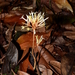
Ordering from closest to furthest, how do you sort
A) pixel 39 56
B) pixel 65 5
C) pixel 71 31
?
pixel 39 56 < pixel 71 31 < pixel 65 5

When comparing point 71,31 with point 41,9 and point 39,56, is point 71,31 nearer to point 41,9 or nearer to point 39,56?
point 41,9

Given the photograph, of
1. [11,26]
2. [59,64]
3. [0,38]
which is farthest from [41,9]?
[59,64]

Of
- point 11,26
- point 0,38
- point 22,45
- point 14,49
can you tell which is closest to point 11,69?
point 14,49

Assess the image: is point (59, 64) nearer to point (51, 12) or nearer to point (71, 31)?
point (71, 31)

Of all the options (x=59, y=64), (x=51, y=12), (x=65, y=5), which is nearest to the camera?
(x=59, y=64)

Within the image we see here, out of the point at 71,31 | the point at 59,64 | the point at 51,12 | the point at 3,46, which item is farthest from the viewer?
the point at 51,12

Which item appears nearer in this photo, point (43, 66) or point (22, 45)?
point (43, 66)

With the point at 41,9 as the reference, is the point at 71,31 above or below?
below

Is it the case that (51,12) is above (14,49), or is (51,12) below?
below

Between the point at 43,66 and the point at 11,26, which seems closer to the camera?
the point at 43,66
